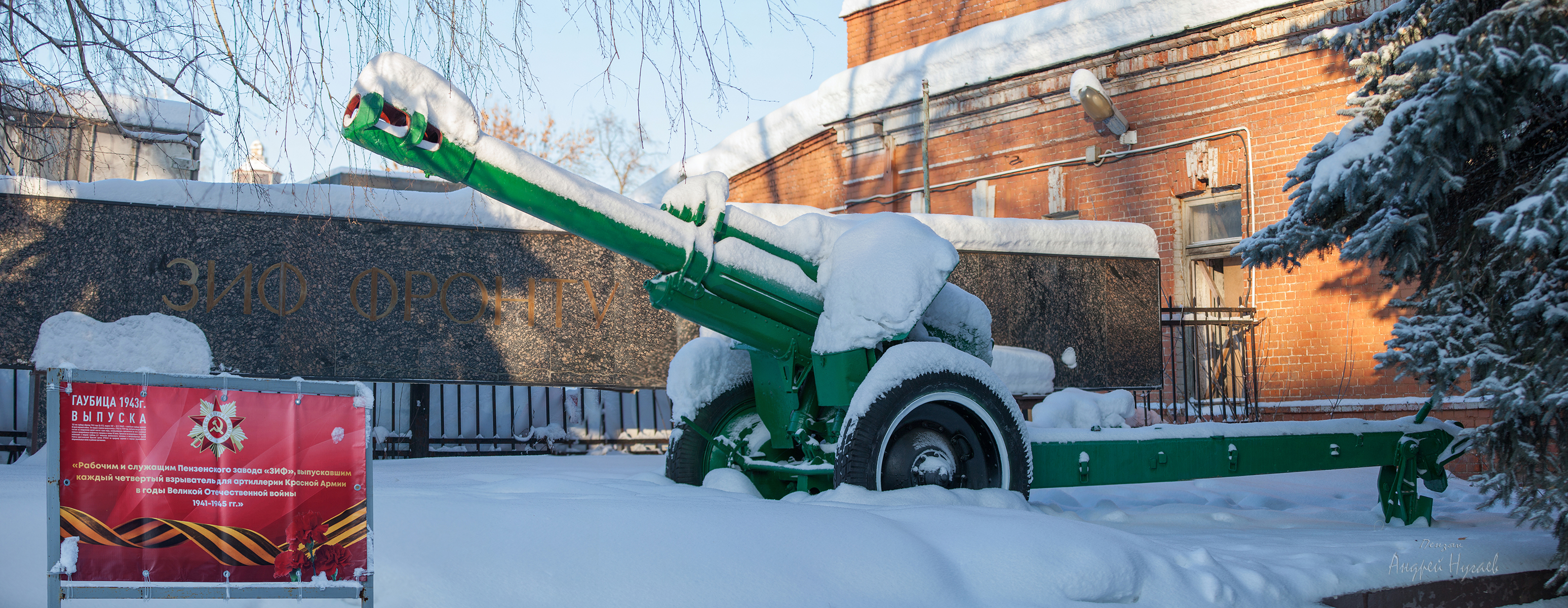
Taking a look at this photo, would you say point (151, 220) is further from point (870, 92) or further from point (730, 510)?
point (870, 92)

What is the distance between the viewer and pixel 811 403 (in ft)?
15.9

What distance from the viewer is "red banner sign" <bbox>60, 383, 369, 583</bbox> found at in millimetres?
1993

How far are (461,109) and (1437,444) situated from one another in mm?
5094

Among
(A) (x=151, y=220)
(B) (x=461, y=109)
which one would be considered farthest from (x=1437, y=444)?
(A) (x=151, y=220)

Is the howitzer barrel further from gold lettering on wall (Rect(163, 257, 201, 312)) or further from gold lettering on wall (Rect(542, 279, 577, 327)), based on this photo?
gold lettering on wall (Rect(163, 257, 201, 312))

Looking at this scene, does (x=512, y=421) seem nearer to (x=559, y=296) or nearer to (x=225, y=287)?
(x=559, y=296)

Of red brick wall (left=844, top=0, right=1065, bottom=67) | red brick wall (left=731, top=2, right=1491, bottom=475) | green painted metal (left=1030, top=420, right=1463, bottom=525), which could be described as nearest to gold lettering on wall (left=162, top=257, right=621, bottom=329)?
red brick wall (left=731, top=2, right=1491, bottom=475)

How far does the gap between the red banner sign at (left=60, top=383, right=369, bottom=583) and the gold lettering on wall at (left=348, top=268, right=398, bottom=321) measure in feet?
18.6

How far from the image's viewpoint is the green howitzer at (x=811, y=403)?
3762mm

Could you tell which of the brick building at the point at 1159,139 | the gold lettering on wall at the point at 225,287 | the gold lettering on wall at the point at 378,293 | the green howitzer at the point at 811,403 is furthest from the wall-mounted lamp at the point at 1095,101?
the gold lettering on wall at the point at 225,287

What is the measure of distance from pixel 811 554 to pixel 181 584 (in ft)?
5.16

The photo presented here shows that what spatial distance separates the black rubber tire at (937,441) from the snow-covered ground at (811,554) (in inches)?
5.3

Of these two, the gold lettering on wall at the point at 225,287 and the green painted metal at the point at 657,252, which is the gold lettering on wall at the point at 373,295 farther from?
the green painted metal at the point at 657,252

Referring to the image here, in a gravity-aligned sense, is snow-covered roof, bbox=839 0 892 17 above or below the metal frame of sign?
above
